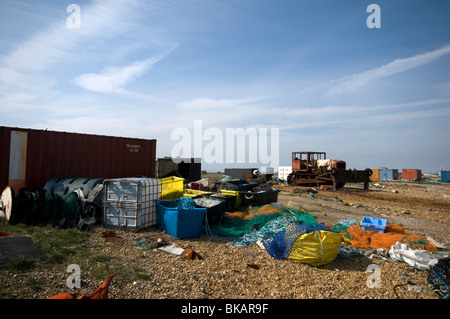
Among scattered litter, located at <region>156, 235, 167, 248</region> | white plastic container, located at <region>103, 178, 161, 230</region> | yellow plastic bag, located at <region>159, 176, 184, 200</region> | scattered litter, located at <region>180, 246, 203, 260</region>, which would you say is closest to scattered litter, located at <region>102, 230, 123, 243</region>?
white plastic container, located at <region>103, 178, 161, 230</region>

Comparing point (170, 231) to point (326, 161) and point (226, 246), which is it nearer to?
point (226, 246)

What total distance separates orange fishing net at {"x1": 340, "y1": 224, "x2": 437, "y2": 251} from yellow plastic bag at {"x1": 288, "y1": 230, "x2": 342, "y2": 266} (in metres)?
1.55

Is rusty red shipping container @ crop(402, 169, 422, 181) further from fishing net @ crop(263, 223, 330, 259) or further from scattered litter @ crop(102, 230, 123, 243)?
scattered litter @ crop(102, 230, 123, 243)

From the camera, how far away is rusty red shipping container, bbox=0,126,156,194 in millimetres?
8961

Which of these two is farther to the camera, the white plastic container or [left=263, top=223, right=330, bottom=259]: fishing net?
the white plastic container

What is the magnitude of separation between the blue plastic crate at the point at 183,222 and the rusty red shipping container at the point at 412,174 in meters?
50.5

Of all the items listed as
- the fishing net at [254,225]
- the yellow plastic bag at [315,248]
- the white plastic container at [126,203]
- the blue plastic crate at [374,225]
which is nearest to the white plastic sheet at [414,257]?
the yellow plastic bag at [315,248]

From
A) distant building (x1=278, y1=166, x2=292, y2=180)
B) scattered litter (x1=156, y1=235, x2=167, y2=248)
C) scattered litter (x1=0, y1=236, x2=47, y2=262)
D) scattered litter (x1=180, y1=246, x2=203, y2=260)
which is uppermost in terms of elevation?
distant building (x1=278, y1=166, x2=292, y2=180)

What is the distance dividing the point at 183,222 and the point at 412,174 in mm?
51772

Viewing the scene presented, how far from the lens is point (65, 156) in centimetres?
1015

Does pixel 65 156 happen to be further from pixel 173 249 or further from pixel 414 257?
pixel 414 257

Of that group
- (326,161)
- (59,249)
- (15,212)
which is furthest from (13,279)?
(326,161)

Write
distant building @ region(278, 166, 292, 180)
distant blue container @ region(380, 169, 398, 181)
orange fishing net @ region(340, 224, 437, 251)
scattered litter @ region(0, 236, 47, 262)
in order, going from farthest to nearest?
1. distant blue container @ region(380, 169, 398, 181)
2. distant building @ region(278, 166, 292, 180)
3. orange fishing net @ region(340, 224, 437, 251)
4. scattered litter @ region(0, 236, 47, 262)

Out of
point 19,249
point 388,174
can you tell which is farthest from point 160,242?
point 388,174
